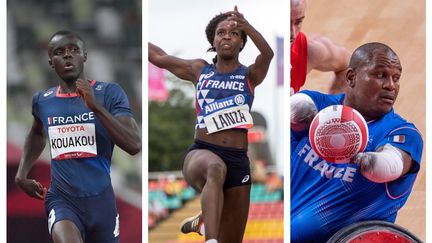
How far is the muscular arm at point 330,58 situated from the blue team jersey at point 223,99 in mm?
460

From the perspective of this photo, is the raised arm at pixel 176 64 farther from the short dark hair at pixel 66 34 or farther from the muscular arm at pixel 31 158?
the muscular arm at pixel 31 158

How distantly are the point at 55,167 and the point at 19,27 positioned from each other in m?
0.83

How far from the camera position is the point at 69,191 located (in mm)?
5367

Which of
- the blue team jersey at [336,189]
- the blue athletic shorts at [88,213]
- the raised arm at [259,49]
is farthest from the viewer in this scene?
the blue team jersey at [336,189]

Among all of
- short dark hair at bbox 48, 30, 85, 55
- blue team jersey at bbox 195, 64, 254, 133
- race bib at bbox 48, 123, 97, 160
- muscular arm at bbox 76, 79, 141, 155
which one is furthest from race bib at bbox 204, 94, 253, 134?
short dark hair at bbox 48, 30, 85, 55

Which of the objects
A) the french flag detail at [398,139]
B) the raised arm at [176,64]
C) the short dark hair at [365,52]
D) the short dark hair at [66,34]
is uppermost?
the short dark hair at [66,34]

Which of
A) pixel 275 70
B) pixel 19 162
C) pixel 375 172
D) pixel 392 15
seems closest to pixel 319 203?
pixel 375 172

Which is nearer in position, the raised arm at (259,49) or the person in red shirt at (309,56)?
the raised arm at (259,49)

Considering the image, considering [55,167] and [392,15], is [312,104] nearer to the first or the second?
[392,15]

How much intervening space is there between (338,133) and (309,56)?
0.50m

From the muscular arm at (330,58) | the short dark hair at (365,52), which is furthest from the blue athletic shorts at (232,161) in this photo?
the short dark hair at (365,52)

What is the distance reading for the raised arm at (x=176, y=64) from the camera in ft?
17.9

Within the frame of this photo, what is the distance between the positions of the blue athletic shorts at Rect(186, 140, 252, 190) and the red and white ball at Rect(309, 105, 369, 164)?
0.43 metres

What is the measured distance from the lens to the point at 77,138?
5.34 meters
